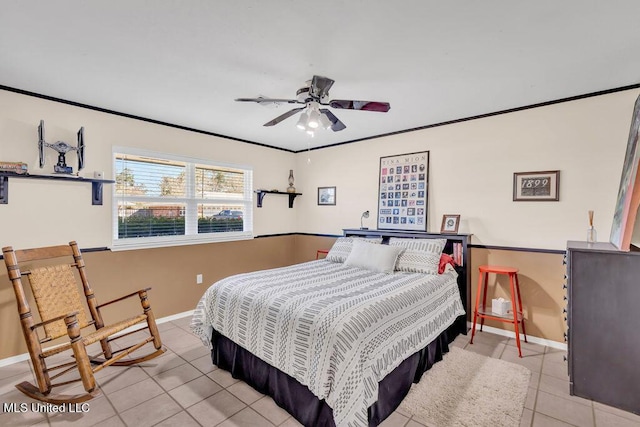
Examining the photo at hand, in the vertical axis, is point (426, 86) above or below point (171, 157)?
above

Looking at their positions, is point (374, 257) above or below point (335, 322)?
above

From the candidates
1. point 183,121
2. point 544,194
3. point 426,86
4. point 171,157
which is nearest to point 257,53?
point 426,86

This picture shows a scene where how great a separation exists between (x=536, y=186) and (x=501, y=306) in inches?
49.5

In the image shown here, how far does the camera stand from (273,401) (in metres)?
2.13

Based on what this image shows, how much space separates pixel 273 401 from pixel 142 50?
8.48 feet

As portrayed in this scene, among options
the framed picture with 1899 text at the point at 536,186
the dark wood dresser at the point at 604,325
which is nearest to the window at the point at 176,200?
the framed picture with 1899 text at the point at 536,186

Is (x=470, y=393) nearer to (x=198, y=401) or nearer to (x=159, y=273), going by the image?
(x=198, y=401)

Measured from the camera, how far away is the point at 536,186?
3033mm

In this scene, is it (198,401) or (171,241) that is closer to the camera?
(198,401)

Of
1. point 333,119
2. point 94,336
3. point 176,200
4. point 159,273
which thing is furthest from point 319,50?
point 159,273

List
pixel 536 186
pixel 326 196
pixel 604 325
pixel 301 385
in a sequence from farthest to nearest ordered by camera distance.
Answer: pixel 326 196, pixel 536 186, pixel 604 325, pixel 301 385

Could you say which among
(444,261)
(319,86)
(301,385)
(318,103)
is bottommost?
(301,385)

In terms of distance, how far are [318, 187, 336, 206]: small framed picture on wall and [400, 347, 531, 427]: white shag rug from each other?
107 inches

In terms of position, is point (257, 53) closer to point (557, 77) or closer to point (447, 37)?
point (447, 37)
